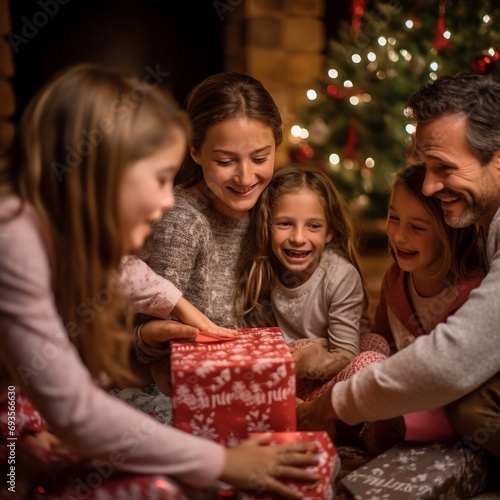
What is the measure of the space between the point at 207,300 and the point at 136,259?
0.96ft

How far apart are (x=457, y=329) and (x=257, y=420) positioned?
1.41 ft

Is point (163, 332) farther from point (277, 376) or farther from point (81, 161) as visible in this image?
point (81, 161)

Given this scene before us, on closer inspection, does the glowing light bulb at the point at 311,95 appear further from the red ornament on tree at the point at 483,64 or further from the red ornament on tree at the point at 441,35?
the red ornament on tree at the point at 483,64

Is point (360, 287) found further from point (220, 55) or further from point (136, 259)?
point (220, 55)

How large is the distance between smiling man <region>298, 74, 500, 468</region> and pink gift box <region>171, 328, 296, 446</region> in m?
0.18

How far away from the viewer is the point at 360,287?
1.98 metres

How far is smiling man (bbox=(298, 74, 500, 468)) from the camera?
55.8 inches

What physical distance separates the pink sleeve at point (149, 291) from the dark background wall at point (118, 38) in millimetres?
2501

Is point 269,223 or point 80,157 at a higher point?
point 80,157

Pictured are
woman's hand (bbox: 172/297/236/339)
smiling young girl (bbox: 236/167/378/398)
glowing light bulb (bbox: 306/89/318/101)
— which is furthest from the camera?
glowing light bulb (bbox: 306/89/318/101)

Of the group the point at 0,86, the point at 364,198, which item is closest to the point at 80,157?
the point at 0,86

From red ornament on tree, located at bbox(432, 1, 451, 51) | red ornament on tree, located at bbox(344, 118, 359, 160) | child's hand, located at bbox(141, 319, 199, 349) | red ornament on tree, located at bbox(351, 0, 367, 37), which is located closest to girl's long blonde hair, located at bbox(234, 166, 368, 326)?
child's hand, located at bbox(141, 319, 199, 349)

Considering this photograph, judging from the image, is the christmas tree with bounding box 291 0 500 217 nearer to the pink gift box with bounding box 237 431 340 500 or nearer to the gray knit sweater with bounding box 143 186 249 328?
the gray knit sweater with bounding box 143 186 249 328

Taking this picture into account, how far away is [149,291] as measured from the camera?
1732 mm
